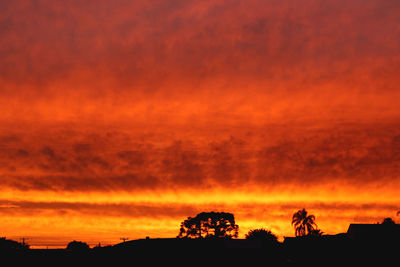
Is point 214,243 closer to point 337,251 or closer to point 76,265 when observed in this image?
point 76,265

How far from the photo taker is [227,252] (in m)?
50.8

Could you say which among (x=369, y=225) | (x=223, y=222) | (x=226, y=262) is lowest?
(x=226, y=262)

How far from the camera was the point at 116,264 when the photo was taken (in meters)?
47.6

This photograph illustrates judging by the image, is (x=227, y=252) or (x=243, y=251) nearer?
(x=227, y=252)

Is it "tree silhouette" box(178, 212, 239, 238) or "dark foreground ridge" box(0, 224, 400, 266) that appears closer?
"dark foreground ridge" box(0, 224, 400, 266)

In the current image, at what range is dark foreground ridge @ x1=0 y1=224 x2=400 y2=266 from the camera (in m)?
48.2

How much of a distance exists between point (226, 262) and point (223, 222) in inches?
2767

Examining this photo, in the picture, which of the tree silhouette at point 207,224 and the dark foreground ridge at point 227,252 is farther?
the tree silhouette at point 207,224

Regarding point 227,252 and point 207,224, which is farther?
point 207,224

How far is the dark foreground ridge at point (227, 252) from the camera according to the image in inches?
1898

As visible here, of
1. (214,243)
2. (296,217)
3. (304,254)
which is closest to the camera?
(214,243)

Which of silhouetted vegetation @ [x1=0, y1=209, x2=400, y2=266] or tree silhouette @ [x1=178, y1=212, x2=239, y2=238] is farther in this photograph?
tree silhouette @ [x1=178, y1=212, x2=239, y2=238]

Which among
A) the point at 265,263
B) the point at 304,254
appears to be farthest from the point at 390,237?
the point at 265,263

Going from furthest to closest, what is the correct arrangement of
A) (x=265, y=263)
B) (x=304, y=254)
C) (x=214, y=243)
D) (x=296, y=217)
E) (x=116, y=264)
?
(x=296, y=217)
(x=304, y=254)
(x=265, y=263)
(x=214, y=243)
(x=116, y=264)
